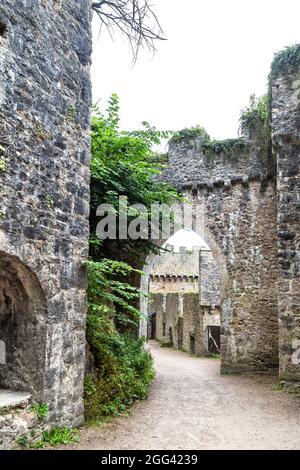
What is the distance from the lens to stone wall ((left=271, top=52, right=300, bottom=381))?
332 inches

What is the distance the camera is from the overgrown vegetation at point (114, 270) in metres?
5.97

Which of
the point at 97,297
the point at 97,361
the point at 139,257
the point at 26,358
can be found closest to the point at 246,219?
the point at 139,257

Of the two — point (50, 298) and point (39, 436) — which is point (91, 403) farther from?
point (50, 298)

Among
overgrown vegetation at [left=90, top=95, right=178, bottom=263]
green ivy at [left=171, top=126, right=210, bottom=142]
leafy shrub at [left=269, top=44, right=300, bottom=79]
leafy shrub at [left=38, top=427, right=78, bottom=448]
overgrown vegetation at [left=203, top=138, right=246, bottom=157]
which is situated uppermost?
leafy shrub at [left=269, top=44, right=300, bottom=79]

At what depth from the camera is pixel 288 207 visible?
29.0 ft

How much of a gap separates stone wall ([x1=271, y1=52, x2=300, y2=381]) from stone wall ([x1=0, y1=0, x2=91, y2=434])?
16.4 feet

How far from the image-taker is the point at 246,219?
35.9ft

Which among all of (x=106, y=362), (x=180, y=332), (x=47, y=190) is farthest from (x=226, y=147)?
(x=180, y=332)

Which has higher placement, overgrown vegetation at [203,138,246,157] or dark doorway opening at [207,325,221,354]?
overgrown vegetation at [203,138,246,157]

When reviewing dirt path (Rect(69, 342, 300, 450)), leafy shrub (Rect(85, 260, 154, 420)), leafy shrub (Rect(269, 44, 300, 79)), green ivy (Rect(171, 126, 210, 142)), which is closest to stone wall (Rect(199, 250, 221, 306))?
green ivy (Rect(171, 126, 210, 142))

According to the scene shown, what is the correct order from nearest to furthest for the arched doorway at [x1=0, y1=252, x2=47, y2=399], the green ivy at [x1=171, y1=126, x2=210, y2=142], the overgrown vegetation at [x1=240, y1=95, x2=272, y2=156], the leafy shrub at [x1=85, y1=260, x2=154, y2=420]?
the arched doorway at [x1=0, y1=252, x2=47, y2=399]
the leafy shrub at [x1=85, y1=260, x2=154, y2=420]
the overgrown vegetation at [x1=240, y1=95, x2=272, y2=156]
the green ivy at [x1=171, y1=126, x2=210, y2=142]

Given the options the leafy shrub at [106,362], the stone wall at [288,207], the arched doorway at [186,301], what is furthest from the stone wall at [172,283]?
the leafy shrub at [106,362]

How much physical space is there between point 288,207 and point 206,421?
4982 millimetres

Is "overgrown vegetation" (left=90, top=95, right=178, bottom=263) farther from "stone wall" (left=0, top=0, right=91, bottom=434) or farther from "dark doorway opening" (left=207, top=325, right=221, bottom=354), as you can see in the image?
"dark doorway opening" (left=207, top=325, right=221, bottom=354)
